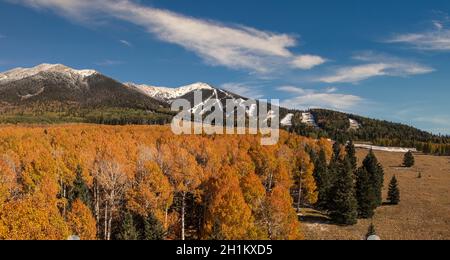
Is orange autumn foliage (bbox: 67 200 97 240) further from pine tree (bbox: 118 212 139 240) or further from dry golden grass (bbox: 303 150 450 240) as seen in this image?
dry golden grass (bbox: 303 150 450 240)

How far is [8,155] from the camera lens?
7800 cm

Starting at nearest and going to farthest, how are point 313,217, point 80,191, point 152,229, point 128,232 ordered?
point 128,232, point 152,229, point 80,191, point 313,217

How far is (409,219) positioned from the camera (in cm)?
8188

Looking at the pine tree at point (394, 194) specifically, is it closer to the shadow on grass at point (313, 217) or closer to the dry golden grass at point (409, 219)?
the dry golden grass at point (409, 219)

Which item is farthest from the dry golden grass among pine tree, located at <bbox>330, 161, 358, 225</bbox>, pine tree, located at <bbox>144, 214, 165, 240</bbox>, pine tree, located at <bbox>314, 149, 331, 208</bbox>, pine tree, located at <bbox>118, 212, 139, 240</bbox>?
pine tree, located at <bbox>118, 212, 139, 240</bbox>

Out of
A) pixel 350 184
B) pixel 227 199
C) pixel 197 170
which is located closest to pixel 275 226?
pixel 227 199

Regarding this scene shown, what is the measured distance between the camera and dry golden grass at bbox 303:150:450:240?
231 feet

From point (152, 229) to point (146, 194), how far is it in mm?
9805

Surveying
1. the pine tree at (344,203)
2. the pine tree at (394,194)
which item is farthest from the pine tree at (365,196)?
the pine tree at (394,194)

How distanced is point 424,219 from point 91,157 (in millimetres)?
69389

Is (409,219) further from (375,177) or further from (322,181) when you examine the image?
(322,181)

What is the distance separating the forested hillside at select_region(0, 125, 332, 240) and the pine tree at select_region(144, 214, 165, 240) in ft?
0.45

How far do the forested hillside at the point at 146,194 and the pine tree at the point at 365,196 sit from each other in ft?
34.1

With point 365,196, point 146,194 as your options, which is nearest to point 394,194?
point 365,196
